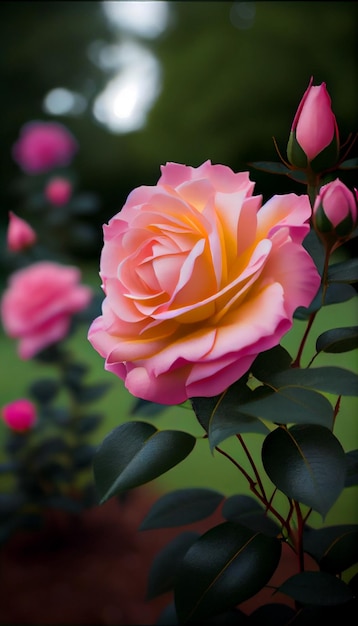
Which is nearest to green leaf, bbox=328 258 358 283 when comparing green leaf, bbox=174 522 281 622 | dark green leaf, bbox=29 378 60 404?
green leaf, bbox=174 522 281 622

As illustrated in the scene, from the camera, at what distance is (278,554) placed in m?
0.31

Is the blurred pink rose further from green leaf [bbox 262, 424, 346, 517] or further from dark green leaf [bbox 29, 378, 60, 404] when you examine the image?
green leaf [bbox 262, 424, 346, 517]

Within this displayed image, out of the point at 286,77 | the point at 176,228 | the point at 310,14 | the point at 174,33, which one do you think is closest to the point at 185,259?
the point at 176,228

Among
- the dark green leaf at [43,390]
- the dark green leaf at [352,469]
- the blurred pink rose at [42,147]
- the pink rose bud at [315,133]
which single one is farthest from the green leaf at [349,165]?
the blurred pink rose at [42,147]

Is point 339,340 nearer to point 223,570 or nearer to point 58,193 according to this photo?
point 223,570

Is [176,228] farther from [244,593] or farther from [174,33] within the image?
[174,33]

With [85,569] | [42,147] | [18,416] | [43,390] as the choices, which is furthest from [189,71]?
[85,569]

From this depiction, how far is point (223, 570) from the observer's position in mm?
299

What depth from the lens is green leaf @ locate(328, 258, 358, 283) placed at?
0.28 meters

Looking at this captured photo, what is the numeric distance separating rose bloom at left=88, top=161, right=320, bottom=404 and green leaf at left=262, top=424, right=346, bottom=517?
0.14 ft

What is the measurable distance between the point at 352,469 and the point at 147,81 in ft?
4.34

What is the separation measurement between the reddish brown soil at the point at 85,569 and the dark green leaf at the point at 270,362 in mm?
492

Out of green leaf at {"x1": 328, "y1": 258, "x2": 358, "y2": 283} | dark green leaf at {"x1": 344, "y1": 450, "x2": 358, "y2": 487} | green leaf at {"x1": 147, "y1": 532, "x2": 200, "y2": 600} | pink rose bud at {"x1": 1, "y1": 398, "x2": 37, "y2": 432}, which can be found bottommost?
pink rose bud at {"x1": 1, "y1": 398, "x2": 37, "y2": 432}

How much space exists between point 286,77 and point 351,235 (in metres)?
0.99
